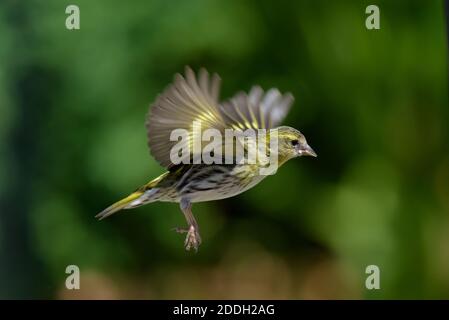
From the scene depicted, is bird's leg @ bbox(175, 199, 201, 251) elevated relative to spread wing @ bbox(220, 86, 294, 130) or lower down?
lower down

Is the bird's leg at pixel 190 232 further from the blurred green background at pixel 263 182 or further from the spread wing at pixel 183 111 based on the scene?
the blurred green background at pixel 263 182

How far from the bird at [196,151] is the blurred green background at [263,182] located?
621 millimetres

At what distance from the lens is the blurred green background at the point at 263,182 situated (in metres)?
1.50

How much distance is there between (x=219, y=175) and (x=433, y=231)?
2.91 feet

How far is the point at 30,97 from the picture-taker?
156 cm

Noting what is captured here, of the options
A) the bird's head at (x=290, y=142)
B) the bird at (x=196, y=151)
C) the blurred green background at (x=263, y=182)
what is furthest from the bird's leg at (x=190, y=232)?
the blurred green background at (x=263, y=182)

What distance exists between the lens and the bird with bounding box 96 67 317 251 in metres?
0.75

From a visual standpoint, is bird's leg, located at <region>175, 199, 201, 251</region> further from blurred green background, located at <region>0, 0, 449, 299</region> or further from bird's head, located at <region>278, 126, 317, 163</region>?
blurred green background, located at <region>0, 0, 449, 299</region>

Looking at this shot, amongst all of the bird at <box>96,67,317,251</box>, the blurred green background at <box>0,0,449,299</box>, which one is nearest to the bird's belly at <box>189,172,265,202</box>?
the bird at <box>96,67,317,251</box>

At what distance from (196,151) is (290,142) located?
0.10m

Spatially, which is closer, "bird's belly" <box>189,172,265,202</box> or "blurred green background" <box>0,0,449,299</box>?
"bird's belly" <box>189,172,265,202</box>
